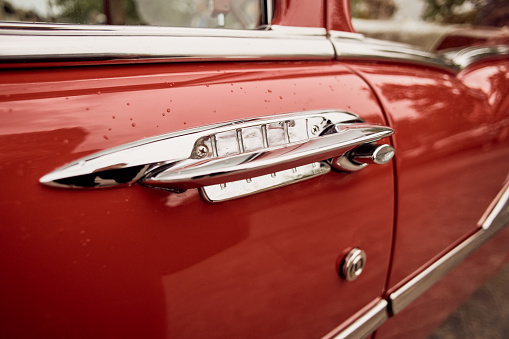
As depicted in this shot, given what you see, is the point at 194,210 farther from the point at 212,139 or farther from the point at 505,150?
the point at 505,150

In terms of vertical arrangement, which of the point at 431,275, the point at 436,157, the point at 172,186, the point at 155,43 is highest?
the point at 155,43

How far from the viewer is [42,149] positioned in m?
0.51

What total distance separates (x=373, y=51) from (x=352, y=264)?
57 cm

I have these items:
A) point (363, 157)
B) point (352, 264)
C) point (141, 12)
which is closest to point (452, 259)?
point (352, 264)

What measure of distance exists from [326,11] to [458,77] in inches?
24.2

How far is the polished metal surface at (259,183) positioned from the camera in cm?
62

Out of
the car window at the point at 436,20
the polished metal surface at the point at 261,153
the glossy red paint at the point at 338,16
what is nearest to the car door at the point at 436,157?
the glossy red paint at the point at 338,16

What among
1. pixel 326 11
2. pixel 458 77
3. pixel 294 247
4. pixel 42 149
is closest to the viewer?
pixel 42 149

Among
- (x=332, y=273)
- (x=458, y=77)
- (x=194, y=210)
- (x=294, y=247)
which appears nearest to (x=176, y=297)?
(x=194, y=210)

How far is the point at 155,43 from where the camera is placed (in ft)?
2.21

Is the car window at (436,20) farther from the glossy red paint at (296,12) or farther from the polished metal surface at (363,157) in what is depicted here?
the polished metal surface at (363,157)

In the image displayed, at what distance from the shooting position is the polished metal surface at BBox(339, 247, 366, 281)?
0.85m

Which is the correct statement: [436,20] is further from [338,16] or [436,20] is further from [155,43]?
[155,43]

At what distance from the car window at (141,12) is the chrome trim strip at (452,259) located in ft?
2.84
